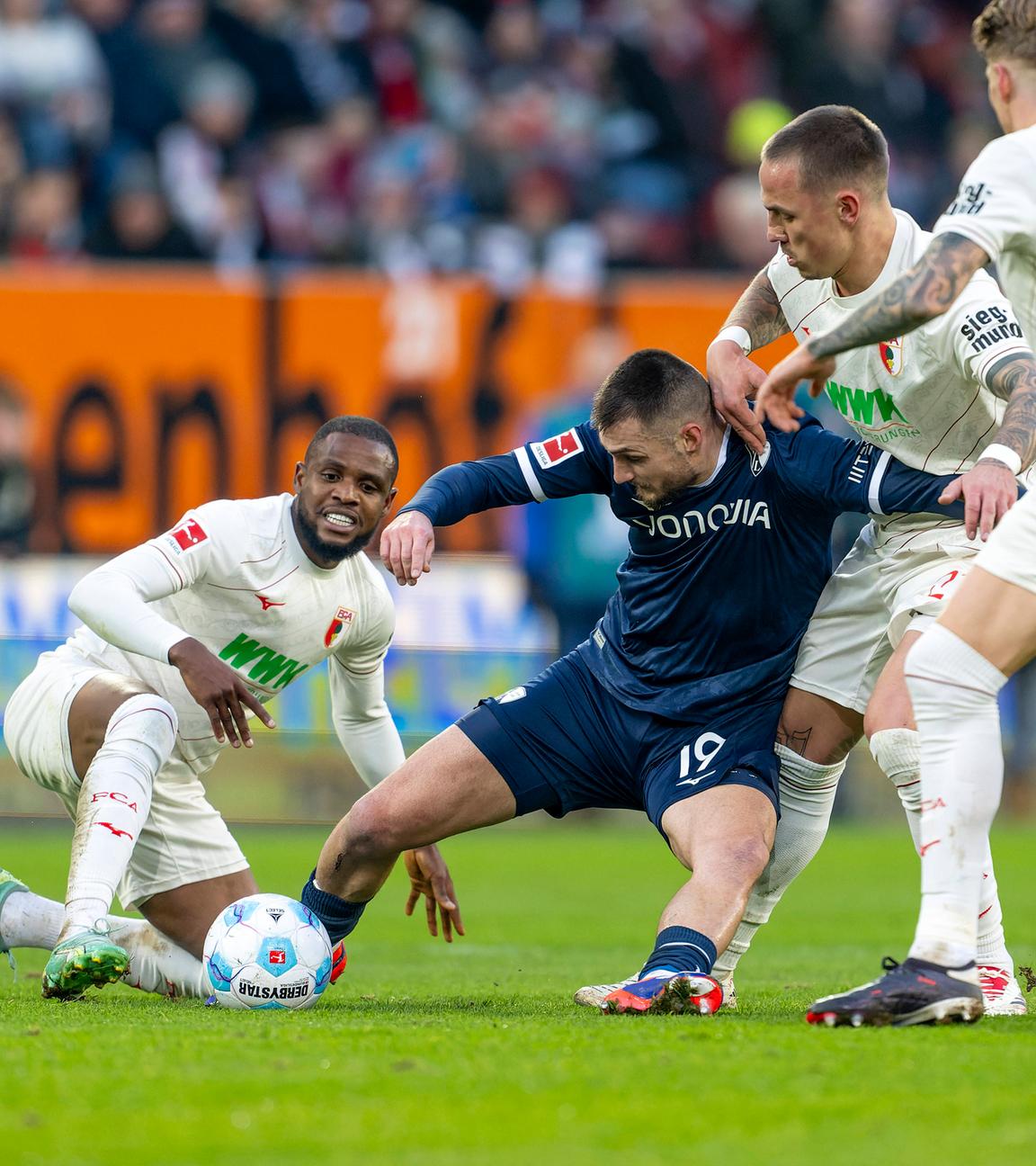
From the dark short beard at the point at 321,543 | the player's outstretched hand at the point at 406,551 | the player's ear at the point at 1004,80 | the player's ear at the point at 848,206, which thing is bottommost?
the player's outstretched hand at the point at 406,551

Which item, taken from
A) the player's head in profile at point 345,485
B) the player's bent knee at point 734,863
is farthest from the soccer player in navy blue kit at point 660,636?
the player's head in profile at point 345,485

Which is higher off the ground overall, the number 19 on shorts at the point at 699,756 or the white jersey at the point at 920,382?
the white jersey at the point at 920,382

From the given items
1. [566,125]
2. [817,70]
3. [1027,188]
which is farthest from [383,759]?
[817,70]

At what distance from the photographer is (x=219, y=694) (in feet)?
17.0

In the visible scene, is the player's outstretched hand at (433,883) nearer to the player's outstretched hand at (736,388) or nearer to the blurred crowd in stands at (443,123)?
the player's outstretched hand at (736,388)

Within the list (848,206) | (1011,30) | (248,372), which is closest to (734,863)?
(848,206)

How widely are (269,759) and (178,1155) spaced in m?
10.2

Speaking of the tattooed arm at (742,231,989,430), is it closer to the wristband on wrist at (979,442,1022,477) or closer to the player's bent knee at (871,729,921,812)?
the wristband on wrist at (979,442,1022,477)

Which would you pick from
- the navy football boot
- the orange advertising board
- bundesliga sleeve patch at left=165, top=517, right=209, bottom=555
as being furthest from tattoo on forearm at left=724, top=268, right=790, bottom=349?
the orange advertising board

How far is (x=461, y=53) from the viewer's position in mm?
16953

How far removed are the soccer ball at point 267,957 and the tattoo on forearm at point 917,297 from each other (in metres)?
2.22

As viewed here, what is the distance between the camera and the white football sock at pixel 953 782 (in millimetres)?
4234

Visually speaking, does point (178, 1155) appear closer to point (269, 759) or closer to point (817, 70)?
point (269, 759)

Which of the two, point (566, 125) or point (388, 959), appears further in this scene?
point (566, 125)
